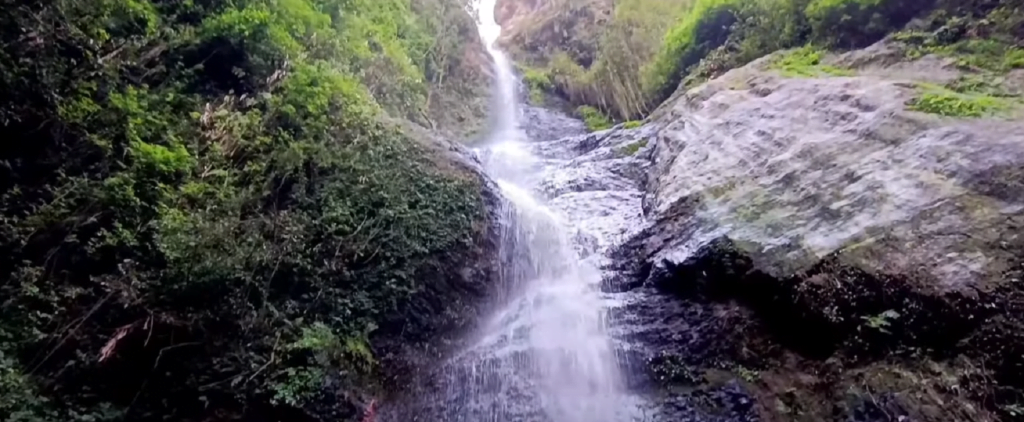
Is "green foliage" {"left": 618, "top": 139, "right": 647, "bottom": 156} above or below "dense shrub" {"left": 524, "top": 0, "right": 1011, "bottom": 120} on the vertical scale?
below

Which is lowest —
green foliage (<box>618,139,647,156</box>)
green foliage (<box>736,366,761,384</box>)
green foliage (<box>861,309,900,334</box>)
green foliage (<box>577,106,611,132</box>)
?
green foliage (<box>736,366,761,384</box>)

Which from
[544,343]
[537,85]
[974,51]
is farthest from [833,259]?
[537,85]

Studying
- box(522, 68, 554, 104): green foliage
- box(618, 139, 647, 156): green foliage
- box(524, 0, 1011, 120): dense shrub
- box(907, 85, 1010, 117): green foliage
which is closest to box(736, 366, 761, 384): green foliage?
box(907, 85, 1010, 117): green foliage

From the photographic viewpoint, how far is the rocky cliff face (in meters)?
4.45

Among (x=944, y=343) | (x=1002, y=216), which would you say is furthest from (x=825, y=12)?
(x=944, y=343)

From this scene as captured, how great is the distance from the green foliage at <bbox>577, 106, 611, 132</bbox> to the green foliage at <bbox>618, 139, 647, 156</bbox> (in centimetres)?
377

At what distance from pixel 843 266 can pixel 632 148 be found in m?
5.26

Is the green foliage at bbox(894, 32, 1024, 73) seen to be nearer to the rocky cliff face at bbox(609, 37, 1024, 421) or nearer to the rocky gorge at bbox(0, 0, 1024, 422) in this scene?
the rocky gorge at bbox(0, 0, 1024, 422)

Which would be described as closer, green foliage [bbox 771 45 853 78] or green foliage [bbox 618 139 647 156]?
green foliage [bbox 771 45 853 78]

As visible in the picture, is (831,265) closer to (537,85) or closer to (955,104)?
(955,104)

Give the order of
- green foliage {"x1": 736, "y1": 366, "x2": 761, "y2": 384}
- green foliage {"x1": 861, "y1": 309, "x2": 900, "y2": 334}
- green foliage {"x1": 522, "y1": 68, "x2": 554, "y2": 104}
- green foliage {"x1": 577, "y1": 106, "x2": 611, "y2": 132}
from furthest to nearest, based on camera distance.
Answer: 1. green foliage {"x1": 522, "y1": 68, "x2": 554, "y2": 104}
2. green foliage {"x1": 577, "y1": 106, "x2": 611, "y2": 132}
3. green foliage {"x1": 736, "y1": 366, "x2": 761, "y2": 384}
4. green foliage {"x1": 861, "y1": 309, "x2": 900, "y2": 334}

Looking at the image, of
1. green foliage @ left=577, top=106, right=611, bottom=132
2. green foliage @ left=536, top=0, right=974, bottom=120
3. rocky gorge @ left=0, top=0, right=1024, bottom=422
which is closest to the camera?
rocky gorge @ left=0, top=0, right=1024, bottom=422

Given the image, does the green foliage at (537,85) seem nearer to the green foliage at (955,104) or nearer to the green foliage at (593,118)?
the green foliage at (593,118)

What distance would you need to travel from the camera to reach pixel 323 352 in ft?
19.7
